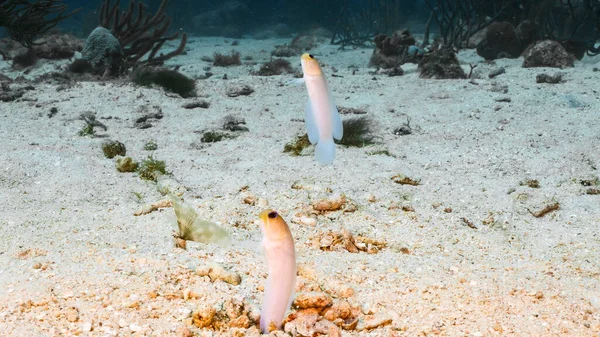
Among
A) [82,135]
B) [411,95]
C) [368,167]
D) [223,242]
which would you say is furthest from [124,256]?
[411,95]

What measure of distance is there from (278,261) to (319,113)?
1.53 feet

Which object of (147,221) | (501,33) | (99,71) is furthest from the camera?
(501,33)

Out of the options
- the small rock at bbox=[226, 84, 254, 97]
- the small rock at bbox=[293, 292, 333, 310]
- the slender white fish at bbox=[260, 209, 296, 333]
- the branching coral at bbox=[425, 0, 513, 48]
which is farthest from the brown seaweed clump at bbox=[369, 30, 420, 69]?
the slender white fish at bbox=[260, 209, 296, 333]

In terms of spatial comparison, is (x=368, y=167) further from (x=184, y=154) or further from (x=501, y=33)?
(x=501, y=33)

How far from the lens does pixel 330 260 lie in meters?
2.21

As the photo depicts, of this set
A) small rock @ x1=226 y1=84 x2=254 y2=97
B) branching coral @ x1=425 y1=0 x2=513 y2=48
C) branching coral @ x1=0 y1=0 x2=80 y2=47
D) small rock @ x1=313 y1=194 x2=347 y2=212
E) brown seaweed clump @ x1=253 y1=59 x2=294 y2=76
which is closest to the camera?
small rock @ x1=313 y1=194 x2=347 y2=212

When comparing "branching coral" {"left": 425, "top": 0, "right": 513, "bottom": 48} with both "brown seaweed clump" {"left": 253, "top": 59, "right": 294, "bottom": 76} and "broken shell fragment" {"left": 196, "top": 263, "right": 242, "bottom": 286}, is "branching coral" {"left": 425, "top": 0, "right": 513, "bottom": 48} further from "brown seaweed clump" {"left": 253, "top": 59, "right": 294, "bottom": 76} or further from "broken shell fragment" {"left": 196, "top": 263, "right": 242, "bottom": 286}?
"broken shell fragment" {"left": 196, "top": 263, "right": 242, "bottom": 286}

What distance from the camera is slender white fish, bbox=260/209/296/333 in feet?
4.18

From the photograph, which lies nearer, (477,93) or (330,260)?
(330,260)

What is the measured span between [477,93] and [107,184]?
16.5 ft

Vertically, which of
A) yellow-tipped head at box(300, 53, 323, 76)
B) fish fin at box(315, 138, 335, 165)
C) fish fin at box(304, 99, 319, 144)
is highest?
yellow-tipped head at box(300, 53, 323, 76)

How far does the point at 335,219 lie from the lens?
9.23 ft

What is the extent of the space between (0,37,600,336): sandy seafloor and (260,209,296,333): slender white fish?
0.08m

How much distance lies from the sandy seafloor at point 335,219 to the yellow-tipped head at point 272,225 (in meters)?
0.08
